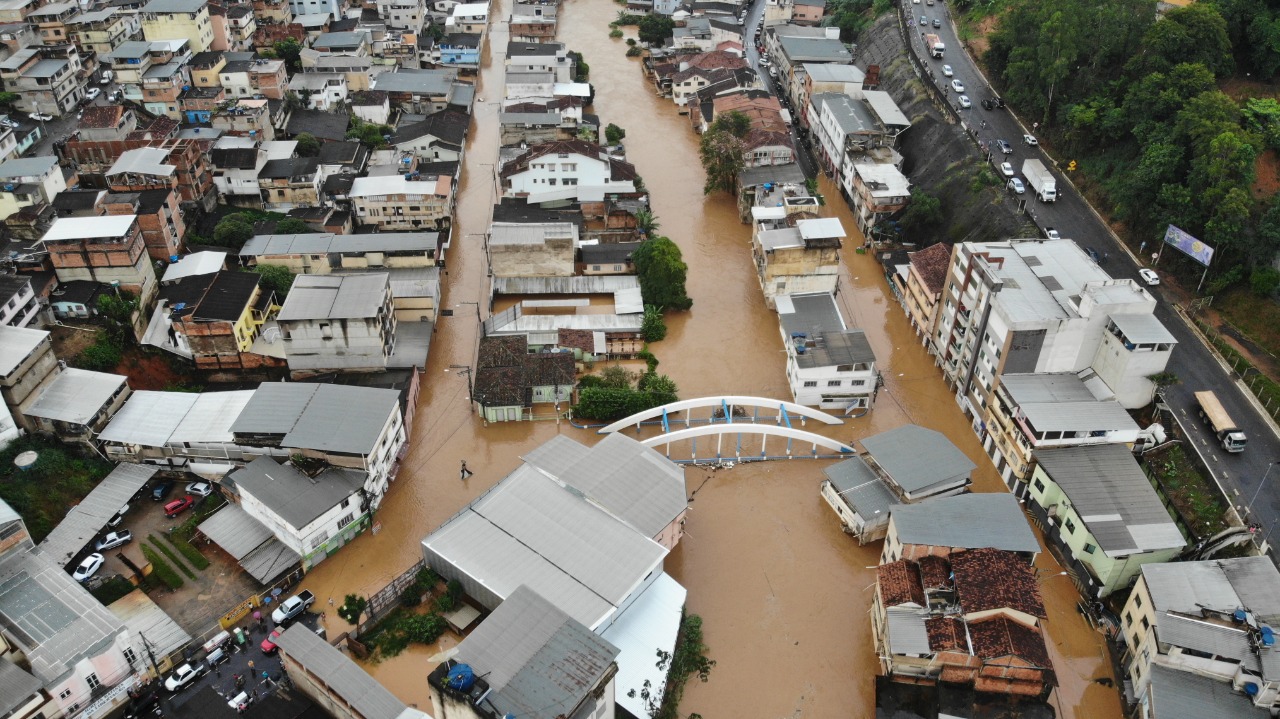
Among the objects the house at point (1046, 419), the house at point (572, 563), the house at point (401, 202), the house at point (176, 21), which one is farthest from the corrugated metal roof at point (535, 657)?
the house at point (176, 21)

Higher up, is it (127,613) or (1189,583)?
(1189,583)

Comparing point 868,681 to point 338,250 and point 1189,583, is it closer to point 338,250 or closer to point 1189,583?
point 1189,583

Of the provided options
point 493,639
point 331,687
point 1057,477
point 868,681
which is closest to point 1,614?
point 331,687

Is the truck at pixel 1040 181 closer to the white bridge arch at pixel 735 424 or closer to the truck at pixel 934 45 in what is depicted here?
the truck at pixel 934 45

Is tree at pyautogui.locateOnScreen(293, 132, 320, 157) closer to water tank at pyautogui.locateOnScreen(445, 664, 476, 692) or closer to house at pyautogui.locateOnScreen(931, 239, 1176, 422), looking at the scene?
house at pyautogui.locateOnScreen(931, 239, 1176, 422)

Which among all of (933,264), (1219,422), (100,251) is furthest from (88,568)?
(1219,422)

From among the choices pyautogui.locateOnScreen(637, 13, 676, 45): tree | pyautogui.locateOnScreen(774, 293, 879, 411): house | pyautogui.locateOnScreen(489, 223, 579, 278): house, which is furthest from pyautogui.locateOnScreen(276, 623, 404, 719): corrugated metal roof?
pyautogui.locateOnScreen(637, 13, 676, 45): tree

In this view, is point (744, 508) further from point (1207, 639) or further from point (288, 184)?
point (288, 184)
